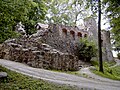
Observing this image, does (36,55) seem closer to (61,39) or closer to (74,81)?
(74,81)

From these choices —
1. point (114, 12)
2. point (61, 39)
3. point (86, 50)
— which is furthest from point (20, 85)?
point (86, 50)

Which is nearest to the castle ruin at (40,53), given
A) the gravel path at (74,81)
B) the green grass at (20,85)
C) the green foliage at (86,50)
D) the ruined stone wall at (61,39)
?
the ruined stone wall at (61,39)

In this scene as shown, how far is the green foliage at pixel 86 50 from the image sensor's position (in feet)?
76.5

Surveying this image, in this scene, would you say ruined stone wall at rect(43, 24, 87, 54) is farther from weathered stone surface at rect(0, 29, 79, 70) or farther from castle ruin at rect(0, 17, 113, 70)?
weathered stone surface at rect(0, 29, 79, 70)

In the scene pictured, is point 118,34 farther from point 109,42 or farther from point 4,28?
point 109,42

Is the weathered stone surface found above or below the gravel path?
above

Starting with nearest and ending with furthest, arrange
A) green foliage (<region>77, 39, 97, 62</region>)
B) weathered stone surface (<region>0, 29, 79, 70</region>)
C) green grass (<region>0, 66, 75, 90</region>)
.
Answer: green grass (<region>0, 66, 75, 90</region>) < weathered stone surface (<region>0, 29, 79, 70</region>) < green foliage (<region>77, 39, 97, 62</region>)

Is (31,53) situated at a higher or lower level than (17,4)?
lower

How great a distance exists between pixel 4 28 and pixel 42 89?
3535 mm

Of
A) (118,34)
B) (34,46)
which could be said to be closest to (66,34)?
(34,46)

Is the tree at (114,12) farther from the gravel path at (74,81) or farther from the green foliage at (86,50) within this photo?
the green foliage at (86,50)

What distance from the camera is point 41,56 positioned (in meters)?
16.5

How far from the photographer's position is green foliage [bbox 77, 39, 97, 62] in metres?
23.3

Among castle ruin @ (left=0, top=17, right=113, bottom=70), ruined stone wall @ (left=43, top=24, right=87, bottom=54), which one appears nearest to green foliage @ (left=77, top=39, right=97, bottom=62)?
ruined stone wall @ (left=43, top=24, right=87, bottom=54)
